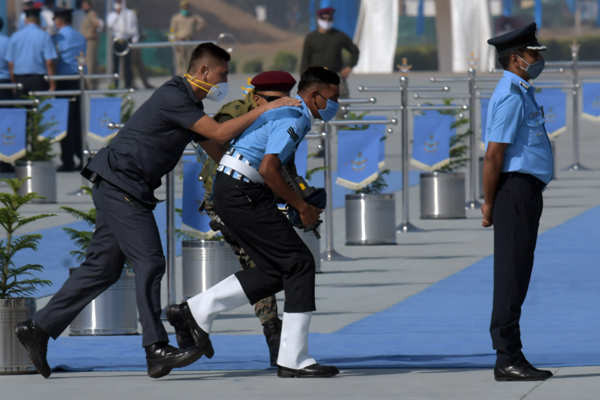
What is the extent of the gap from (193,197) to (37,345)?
2471 millimetres

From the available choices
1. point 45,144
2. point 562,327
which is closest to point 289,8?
point 45,144

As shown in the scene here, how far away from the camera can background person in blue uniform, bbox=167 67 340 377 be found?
795 centimetres

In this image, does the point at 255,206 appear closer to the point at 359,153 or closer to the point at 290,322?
the point at 290,322

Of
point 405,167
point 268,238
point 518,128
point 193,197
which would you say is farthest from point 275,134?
point 405,167

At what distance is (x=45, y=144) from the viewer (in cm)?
1870

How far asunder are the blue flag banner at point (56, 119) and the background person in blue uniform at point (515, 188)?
1132cm

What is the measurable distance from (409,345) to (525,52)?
2102 mm

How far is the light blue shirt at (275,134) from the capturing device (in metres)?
7.79

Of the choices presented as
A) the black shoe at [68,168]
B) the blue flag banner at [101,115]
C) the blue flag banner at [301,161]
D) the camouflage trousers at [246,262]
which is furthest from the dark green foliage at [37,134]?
the camouflage trousers at [246,262]

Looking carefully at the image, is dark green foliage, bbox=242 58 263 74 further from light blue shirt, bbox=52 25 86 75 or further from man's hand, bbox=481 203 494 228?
man's hand, bbox=481 203 494 228

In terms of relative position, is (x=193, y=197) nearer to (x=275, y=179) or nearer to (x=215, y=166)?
(x=215, y=166)

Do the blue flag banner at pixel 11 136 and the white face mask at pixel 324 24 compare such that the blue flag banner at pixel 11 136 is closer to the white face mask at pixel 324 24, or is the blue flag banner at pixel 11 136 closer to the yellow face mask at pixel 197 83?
the white face mask at pixel 324 24

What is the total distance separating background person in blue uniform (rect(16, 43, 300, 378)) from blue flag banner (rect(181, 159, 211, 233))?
81.3 inches

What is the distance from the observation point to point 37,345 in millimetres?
8109
